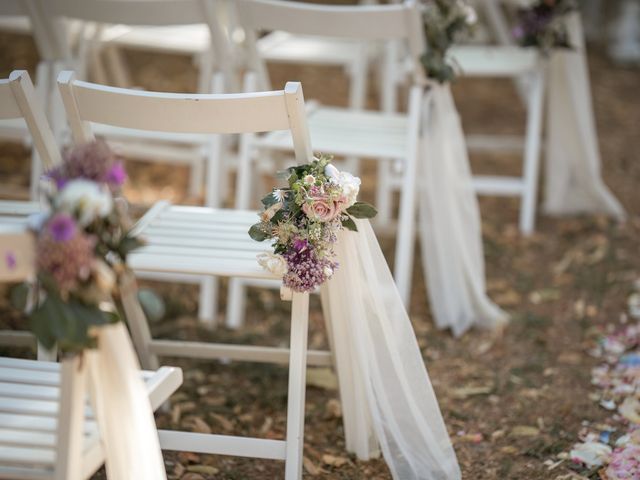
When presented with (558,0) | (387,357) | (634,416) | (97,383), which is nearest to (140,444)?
(97,383)

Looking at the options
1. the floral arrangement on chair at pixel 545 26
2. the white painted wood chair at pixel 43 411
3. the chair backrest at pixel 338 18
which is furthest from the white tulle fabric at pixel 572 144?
the white painted wood chair at pixel 43 411

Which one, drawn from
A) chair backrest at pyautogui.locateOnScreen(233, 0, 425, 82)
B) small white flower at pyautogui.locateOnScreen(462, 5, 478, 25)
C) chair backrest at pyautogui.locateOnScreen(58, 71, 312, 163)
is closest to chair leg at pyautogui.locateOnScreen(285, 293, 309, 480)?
chair backrest at pyautogui.locateOnScreen(58, 71, 312, 163)

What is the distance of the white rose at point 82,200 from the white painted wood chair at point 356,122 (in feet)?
4.75

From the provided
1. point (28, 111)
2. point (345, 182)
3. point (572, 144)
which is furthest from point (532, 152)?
point (28, 111)

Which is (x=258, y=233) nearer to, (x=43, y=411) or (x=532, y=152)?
(x=43, y=411)

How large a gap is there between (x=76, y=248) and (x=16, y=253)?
11cm

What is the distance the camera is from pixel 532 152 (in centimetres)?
411

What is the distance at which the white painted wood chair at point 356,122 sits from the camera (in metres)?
2.86

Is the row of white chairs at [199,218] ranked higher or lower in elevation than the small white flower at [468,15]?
lower

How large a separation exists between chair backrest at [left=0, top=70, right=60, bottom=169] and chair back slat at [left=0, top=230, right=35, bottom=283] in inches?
23.5

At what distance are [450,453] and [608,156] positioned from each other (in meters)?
3.15

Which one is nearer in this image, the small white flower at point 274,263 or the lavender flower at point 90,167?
the lavender flower at point 90,167

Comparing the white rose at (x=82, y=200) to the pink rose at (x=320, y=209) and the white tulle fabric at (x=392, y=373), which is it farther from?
the white tulle fabric at (x=392, y=373)

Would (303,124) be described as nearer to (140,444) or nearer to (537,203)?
(140,444)
